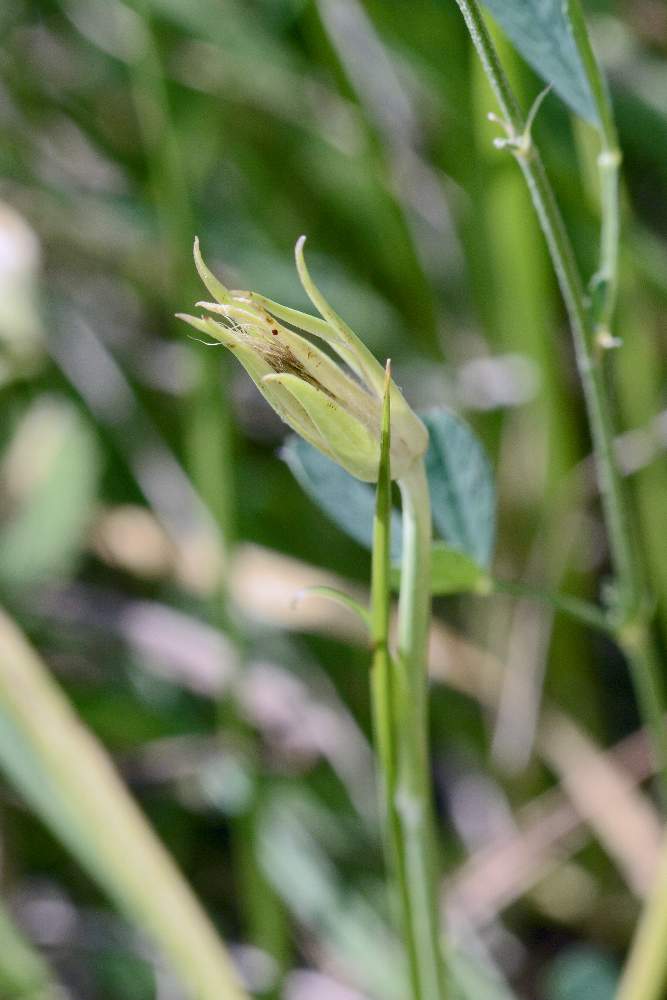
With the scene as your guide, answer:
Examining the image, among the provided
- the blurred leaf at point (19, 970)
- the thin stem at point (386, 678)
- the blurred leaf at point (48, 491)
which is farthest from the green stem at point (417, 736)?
the blurred leaf at point (48, 491)

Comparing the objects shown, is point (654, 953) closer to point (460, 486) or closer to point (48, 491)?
point (460, 486)

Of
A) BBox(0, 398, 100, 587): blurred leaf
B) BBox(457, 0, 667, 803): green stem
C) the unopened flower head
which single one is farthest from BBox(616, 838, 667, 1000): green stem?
BBox(0, 398, 100, 587): blurred leaf

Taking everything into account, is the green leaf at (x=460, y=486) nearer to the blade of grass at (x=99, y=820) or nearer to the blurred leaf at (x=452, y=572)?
the blurred leaf at (x=452, y=572)

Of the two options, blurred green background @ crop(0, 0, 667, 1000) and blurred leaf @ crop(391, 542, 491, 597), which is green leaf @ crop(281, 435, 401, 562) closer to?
blurred leaf @ crop(391, 542, 491, 597)

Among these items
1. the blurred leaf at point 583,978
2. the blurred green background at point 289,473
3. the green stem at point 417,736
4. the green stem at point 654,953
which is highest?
the blurred green background at point 289,473

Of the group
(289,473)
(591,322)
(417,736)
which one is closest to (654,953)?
(417,736)

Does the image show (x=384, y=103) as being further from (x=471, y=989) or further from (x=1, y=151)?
(x=471, y=989)
